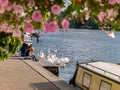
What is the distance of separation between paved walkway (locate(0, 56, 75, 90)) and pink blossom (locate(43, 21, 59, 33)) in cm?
1319

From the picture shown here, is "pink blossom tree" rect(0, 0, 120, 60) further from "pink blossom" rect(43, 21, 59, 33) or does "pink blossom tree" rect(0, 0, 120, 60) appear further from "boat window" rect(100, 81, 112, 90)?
"boat window" rect(100, 81, 112, 90)

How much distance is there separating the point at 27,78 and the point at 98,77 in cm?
378

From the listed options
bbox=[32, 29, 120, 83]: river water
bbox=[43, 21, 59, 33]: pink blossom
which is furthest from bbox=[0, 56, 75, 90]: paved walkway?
bbox=[43, 21, 59, 33]: pink blossom

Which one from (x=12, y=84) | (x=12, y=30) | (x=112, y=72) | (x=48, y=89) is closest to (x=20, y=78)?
(x=12, y=84)

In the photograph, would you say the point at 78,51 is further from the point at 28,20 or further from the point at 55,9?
the point at 55,9

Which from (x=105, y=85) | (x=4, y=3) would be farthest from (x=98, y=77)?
(x=4, y=3)

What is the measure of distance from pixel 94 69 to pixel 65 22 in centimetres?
1513

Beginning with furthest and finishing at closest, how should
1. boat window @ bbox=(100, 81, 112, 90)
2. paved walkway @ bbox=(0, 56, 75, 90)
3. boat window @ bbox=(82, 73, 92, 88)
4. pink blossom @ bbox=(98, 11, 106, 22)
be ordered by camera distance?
boat window @ bbox=(82, 73, 92, 88)
paved walkway @ bbox=(0, 56, 75, 90)
boat window @ bbox=(100, 81, 112, 90)
pink blossom @ bbox=(98, 11, 106, 22)

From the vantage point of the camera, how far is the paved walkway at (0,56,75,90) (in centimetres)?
1784

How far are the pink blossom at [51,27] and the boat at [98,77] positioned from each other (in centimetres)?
1209

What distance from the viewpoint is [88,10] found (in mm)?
4215

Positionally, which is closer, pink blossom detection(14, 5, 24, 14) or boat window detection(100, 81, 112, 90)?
pink blossom detection(14, 5, 24, 14)

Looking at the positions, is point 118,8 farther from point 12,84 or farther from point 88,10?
point 12,84

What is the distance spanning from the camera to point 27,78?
66.6 feet
